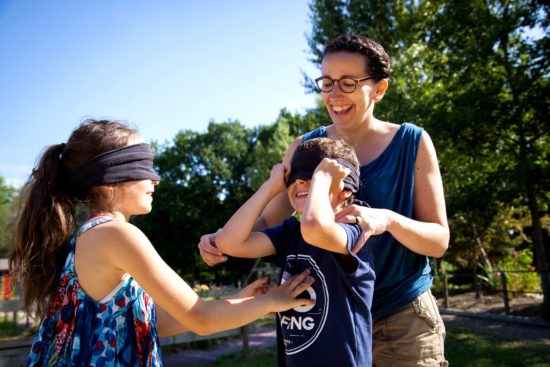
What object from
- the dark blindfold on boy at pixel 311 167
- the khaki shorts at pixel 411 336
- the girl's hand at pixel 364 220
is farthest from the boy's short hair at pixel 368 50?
the khaki shorts at pixel 411 336

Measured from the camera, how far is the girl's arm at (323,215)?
5.52 ft

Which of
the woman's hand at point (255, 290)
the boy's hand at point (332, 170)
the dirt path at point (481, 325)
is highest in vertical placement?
the boy's hand at point (332, 170)

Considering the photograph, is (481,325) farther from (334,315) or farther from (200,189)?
(200,189)

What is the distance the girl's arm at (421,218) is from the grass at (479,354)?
18.7ft

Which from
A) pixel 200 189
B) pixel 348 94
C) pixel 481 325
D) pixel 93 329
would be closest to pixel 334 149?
pixel 348 94

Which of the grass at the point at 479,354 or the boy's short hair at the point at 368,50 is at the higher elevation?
the boy's short hair at the point at 368,50

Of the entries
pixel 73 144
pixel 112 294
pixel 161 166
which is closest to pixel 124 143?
pixel 73 144

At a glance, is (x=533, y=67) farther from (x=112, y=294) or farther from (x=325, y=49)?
(x=112, y=294)

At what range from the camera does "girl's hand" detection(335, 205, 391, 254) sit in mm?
1772

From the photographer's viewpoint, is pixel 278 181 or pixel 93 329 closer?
pixel 93 329

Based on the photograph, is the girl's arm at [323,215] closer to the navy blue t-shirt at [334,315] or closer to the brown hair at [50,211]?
the navy blue t-shirt at [334,315]

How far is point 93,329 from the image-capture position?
1.90m

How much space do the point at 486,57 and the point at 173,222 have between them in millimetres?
25913

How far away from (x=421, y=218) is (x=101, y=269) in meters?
1.45
